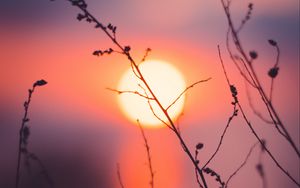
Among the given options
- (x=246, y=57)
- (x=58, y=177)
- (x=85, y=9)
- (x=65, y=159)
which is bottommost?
(x=246, y=57)

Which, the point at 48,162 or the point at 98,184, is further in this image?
the point at 48,162

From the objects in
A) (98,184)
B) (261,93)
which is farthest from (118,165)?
(98,184)

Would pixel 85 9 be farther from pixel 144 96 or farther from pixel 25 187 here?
pixel 25 187

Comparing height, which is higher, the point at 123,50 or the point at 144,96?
the point at 123,50

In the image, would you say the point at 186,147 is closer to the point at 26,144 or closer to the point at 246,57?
the point at 246,57

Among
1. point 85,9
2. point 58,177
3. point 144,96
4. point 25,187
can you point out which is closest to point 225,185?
point 144,96

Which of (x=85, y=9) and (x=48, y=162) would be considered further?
(x=48, y=162)

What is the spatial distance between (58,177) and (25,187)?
15.5 m

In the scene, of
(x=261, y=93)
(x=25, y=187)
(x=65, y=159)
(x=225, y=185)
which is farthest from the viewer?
(x=65, y=159)

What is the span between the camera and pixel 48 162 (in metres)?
61.3

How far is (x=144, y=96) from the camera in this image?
4535 mm

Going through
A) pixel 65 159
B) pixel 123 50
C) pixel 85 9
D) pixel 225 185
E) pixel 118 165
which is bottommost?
pixel 225 185

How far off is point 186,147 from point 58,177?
54.9 m

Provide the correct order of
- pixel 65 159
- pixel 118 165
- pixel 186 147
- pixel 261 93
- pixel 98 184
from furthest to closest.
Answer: pixel 65 159
pixel 98 184
pixel 118 165
pixel 186 147
pixel 261 93
